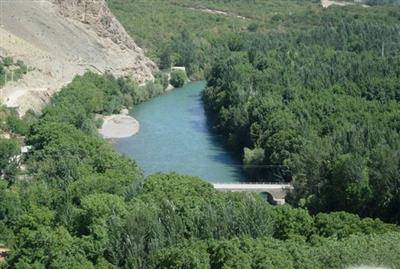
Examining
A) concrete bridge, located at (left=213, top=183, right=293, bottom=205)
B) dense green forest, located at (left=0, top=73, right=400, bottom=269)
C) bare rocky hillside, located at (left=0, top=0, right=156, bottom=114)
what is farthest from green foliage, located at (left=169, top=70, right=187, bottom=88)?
dense green forest, located at (left=0, top=73, right=400, bottom=269)

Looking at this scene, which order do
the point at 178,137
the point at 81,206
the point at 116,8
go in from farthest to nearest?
the point at 116,8 < the point at 178,137 < the point at 81,206

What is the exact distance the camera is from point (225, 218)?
31672mm

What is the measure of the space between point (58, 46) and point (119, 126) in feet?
54.9

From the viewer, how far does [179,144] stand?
2296 inches

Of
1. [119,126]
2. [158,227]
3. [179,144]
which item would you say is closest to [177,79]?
[119,126]

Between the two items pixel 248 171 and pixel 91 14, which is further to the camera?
pixel 91 14

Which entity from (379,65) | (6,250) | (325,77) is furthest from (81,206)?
(379,65)

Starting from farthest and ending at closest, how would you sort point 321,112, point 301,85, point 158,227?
point 301,85, point 321,112, point 158,227

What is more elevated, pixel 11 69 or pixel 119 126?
pixel 11 69

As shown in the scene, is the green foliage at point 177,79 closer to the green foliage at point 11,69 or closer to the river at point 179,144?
the river at point 179,144

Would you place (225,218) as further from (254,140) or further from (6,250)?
(254,140)

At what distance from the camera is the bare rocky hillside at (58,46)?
66625 mm

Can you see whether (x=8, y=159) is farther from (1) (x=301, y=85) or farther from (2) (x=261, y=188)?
(1) (x=301, y=85)

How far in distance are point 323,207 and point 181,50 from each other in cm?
5647
